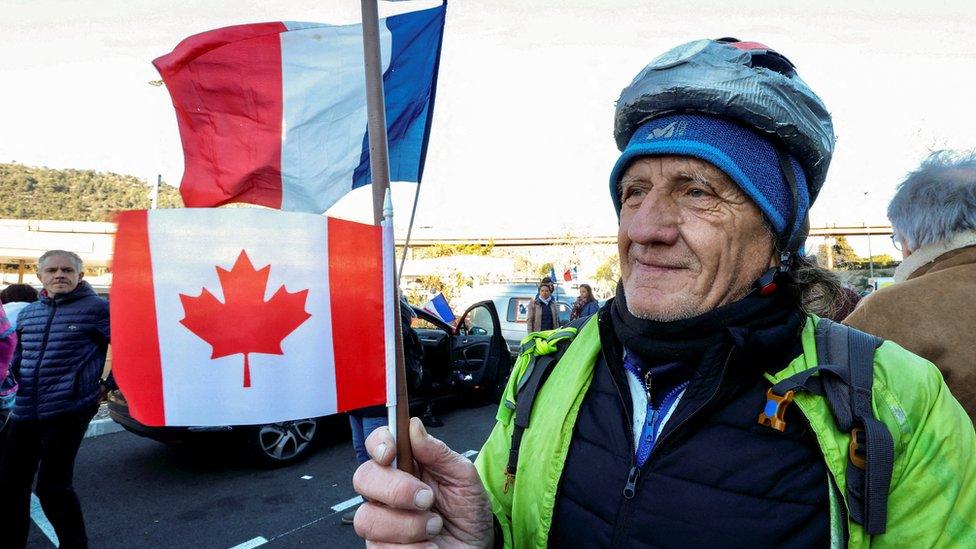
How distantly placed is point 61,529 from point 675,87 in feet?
13.6

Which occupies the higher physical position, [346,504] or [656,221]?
[656,221]

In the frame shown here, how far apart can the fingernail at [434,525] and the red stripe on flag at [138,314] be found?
724 millimetres

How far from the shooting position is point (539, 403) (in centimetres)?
132

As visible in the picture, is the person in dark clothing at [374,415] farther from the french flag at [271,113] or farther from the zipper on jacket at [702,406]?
the zipper on jacket at [702,406]

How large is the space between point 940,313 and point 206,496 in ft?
16.8

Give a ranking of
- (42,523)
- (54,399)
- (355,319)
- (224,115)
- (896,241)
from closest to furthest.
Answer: (355,319)
(224,115)
(896,241)
(54,399)
(42,523)

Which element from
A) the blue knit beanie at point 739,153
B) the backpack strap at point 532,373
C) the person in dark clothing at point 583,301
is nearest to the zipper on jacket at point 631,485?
the backpack strap at point 532,373

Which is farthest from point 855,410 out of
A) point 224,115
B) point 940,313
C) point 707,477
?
point 224,115

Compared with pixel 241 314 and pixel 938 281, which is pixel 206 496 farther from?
pixel 938 281

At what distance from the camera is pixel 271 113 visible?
154 centimetres

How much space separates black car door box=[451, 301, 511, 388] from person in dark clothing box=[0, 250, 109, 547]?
4.39 metres

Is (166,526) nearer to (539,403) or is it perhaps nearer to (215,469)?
(215,469)

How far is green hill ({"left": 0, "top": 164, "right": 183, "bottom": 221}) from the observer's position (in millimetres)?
57537

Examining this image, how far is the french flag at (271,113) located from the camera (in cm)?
149
